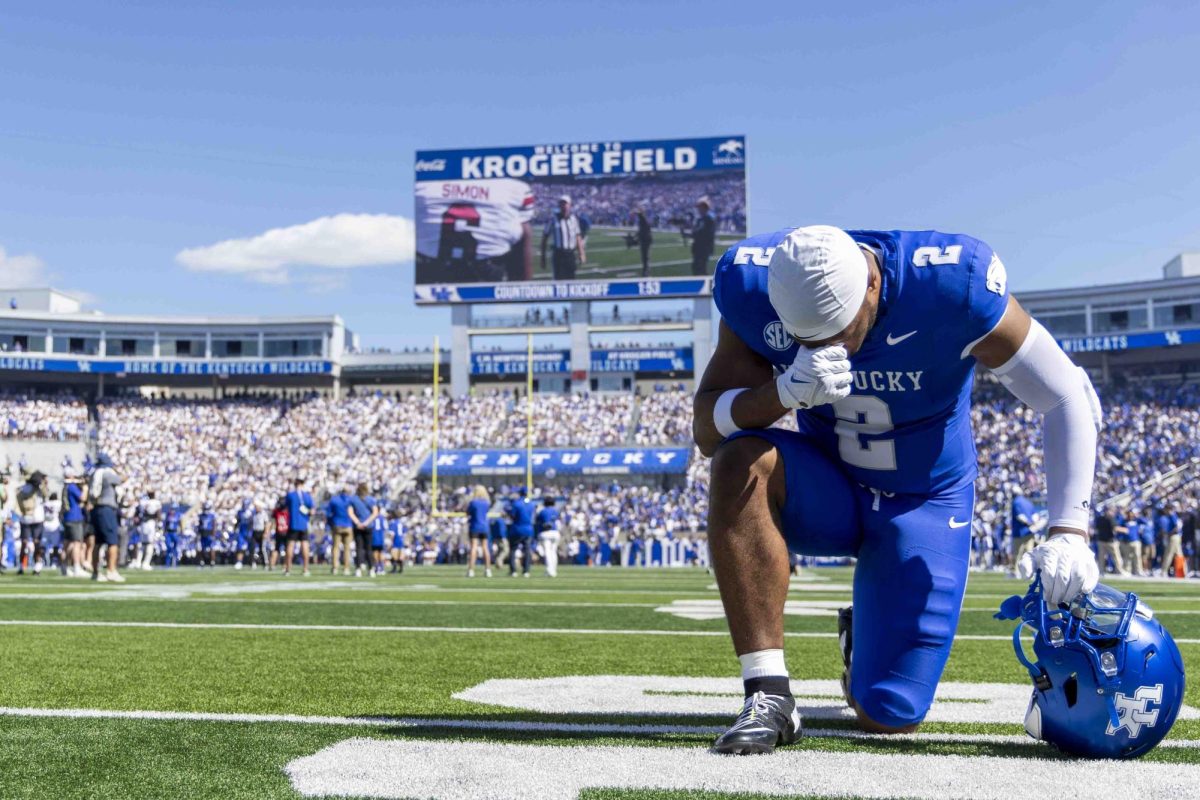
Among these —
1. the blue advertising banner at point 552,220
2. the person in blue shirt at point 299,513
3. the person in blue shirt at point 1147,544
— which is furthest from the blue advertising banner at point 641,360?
the person in blue shirt at point 299,513

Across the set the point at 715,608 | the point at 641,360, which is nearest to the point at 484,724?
the point at 715,608

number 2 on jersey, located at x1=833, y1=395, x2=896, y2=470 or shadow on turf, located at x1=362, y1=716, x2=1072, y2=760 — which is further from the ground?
number 2 on jersey, located at x1=833, y1=395, x2=896, y2=470

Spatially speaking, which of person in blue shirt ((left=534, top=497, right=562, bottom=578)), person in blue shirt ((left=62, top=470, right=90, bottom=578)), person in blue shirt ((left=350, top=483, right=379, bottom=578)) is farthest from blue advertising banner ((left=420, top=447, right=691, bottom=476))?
person in blue shirt ((left=62, top=470, right=90, bottom=578))

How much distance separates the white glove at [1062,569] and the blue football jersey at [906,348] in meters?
0.55

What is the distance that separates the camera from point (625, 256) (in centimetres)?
3919

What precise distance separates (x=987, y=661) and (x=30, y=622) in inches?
210

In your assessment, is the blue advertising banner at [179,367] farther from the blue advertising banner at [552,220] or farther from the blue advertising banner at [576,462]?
the blue advertising banner at [576,462]

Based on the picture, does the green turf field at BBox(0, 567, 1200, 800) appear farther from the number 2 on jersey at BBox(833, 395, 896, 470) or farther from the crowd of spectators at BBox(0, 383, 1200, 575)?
the crowd of spectators at BBox(0, 383, 1200, 575)

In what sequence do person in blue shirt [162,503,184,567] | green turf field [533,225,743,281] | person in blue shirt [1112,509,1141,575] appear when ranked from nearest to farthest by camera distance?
person in blue shirt [1112,509,1141,575]
person in blue shirt [162,503,184,567]
green turf field [533,225,743,281]

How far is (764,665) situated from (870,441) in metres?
0.76

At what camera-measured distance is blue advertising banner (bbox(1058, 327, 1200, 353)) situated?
42.1 m

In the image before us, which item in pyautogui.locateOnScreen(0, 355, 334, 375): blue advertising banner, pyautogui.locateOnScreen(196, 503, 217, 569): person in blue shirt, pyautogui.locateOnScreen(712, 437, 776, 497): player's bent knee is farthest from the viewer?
pyautogui.locateOnScreen(0, 355, 334, 375): blue advertising banner

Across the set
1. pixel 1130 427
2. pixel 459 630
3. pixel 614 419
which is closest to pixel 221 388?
pixel 614 419

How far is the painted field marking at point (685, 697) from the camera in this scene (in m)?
3.28
